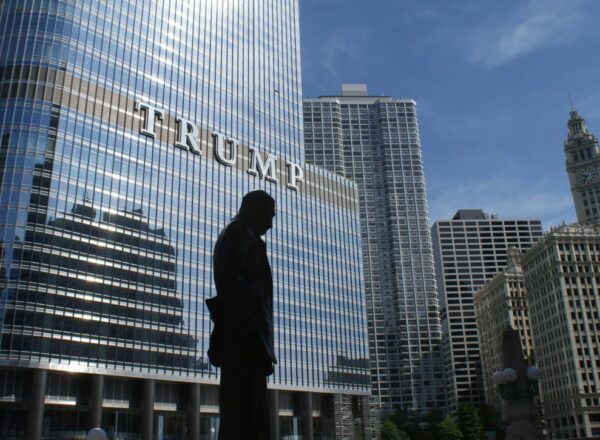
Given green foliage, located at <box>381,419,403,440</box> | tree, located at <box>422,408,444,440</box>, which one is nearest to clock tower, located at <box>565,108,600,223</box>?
tree, located at <box>422,408,444,440</box>

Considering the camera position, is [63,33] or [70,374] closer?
[70,374]

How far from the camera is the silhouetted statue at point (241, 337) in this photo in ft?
41.5

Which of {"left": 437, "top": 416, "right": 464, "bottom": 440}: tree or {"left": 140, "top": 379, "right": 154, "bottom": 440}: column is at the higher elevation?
{"left": 140, "top": 379, "right": 154, "bottom": 440}: column

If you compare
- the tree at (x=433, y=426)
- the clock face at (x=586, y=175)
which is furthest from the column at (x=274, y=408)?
the clock face at (x=586, y=175)

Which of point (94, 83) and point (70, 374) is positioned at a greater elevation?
point (94, 83)

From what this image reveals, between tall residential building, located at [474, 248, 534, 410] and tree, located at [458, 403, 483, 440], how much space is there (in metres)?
36.4

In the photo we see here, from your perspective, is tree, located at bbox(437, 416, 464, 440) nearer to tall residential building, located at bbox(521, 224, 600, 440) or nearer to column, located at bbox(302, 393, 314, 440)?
tall residential building, located at bbox(521, 224, 600, 440)

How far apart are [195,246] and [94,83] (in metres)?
22.7

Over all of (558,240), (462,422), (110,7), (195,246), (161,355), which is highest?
(110,7)

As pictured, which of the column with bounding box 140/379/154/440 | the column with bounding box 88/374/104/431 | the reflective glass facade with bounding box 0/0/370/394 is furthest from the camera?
the column with bounding box 140/379/154/440

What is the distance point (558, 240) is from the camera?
418 feet

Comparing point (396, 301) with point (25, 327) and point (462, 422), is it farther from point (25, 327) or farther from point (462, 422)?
point (25, 327)

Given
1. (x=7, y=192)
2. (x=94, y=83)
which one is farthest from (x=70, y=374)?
(x=94, y=83)

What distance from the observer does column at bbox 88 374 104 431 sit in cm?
6153
